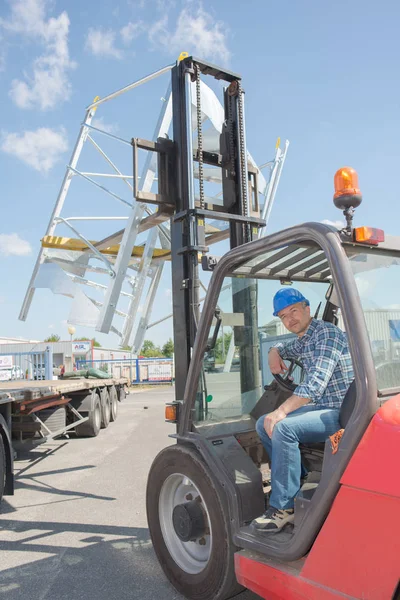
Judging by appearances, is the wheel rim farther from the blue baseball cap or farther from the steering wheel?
the blue baseball cap

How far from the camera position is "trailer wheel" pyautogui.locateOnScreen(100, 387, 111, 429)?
37.0ft

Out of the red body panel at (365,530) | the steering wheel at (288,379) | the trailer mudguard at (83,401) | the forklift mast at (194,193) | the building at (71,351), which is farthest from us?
the building at (71,351)

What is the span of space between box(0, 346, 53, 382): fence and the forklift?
31.8 ft

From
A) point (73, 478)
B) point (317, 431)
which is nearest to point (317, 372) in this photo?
point (317, 431)

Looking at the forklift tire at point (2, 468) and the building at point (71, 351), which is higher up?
the building at point (71, 351)

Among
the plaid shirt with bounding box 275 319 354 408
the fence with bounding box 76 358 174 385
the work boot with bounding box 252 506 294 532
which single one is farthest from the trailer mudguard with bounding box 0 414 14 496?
the fence with bounding box 76 358 174 385

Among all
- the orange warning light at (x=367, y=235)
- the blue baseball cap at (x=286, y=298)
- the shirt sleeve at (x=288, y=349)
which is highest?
the orange warning light at (x=367, y=235)

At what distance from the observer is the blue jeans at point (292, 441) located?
264 centimetres

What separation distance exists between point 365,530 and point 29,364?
12.8 m

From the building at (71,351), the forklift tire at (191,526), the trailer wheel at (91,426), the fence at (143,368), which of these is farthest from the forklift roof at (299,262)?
the fence at (143,368)

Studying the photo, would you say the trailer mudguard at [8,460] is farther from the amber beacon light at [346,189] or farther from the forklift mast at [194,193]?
the amber beacon light at [346,189]

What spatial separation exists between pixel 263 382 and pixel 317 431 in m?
1.16

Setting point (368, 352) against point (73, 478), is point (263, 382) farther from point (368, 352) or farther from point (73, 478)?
point (73, 478)

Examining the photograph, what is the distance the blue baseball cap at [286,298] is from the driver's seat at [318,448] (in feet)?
2.13
